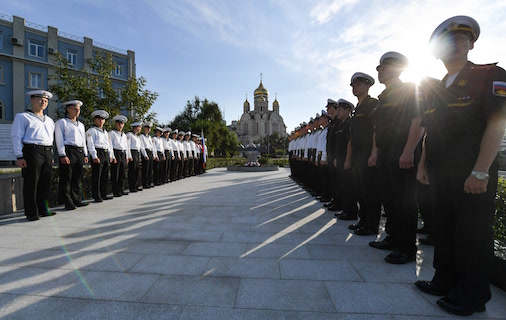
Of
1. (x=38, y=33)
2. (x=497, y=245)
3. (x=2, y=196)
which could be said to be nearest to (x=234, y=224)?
(x=497, y=245)

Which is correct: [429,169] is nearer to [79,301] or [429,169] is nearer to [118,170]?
[79,301]

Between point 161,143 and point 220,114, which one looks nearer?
point 161,143

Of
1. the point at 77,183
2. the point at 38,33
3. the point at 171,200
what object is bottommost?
the point at 171,200

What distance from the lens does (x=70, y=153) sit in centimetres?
558

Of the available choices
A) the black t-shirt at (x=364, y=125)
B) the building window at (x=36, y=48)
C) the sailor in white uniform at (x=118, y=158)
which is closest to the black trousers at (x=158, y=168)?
the sailor in white uniform at (x=118, y=158)

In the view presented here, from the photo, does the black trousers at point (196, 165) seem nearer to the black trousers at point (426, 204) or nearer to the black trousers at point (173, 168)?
the black trousers at point (173, 168)

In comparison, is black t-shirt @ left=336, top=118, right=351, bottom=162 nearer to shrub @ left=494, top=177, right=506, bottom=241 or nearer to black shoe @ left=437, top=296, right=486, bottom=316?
shrub @ left=494, top=177, right=506, bottom=241

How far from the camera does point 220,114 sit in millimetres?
54594

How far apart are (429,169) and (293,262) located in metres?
1.68

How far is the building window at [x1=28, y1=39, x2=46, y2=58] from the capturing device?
1063 inches

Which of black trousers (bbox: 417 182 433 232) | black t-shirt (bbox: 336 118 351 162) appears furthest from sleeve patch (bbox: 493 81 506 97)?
black t-shirt (bbox: 336 118 351 162)

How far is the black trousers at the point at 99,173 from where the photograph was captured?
6.54m

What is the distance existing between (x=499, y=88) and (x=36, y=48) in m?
37.9

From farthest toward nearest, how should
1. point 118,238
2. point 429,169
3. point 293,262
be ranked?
1. point 118,238
2. point 293,262
3. point 429,169
